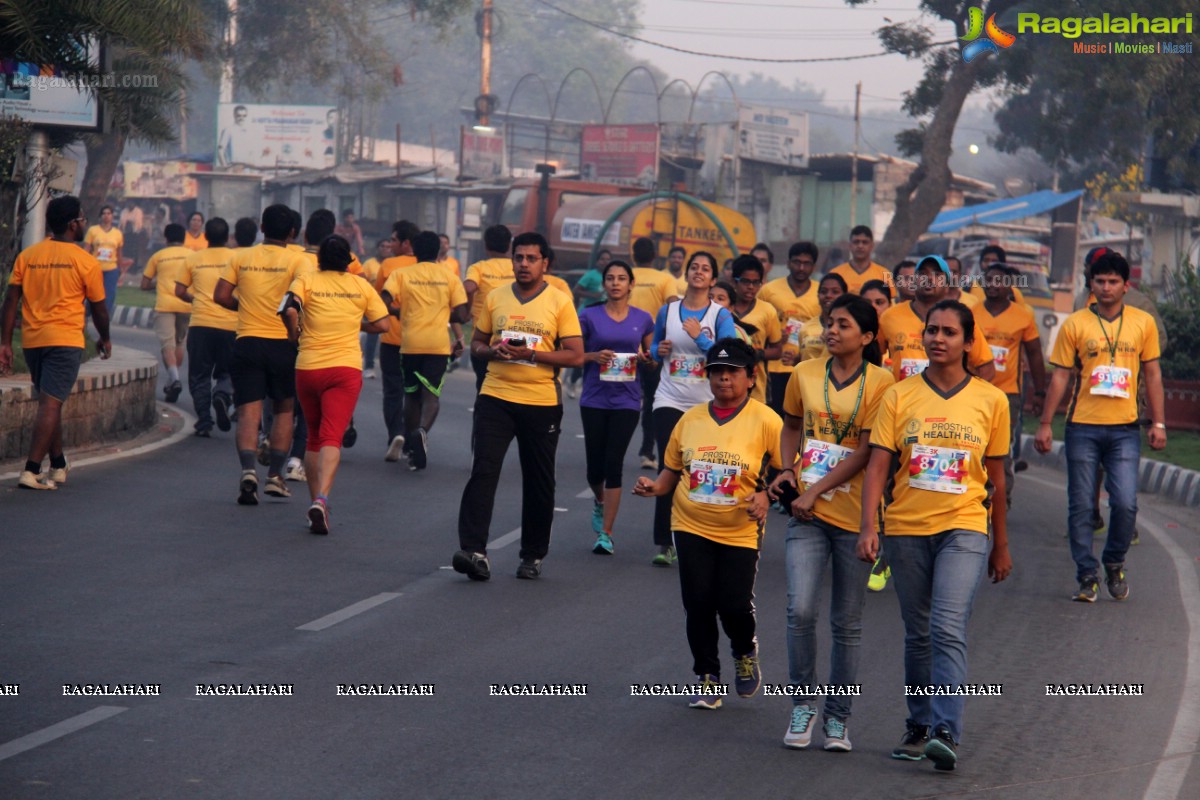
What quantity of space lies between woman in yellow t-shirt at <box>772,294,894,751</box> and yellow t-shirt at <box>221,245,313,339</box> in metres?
6.04

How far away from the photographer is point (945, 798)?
5.45m

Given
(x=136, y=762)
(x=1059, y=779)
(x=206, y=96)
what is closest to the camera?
(x=136, y=762)

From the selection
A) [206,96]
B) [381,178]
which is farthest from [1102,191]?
[206,96]

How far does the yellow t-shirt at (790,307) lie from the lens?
1229 centimetres

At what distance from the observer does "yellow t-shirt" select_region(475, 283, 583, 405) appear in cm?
916

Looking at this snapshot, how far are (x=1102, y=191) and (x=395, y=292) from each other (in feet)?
104

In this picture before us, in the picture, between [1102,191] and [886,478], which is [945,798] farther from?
[1102,191]

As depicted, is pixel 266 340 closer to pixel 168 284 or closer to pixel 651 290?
pixel 651 290

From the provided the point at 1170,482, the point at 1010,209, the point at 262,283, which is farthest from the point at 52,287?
the point at 1010,209

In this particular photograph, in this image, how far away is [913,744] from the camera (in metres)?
5.92

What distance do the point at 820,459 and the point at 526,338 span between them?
10.4 feet

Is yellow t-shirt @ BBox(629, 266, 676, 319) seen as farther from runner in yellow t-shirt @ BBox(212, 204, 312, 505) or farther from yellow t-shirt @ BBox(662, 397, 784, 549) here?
yellow t-shirt @ BBox(662, 397, 784, 549)

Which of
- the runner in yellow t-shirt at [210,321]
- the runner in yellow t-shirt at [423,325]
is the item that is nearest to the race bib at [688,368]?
the runner in yellow t-shirt at [423,325]

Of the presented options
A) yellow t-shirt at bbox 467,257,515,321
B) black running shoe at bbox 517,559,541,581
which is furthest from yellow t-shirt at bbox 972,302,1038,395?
yellow t-shirt at bbox 467,257,515,321
